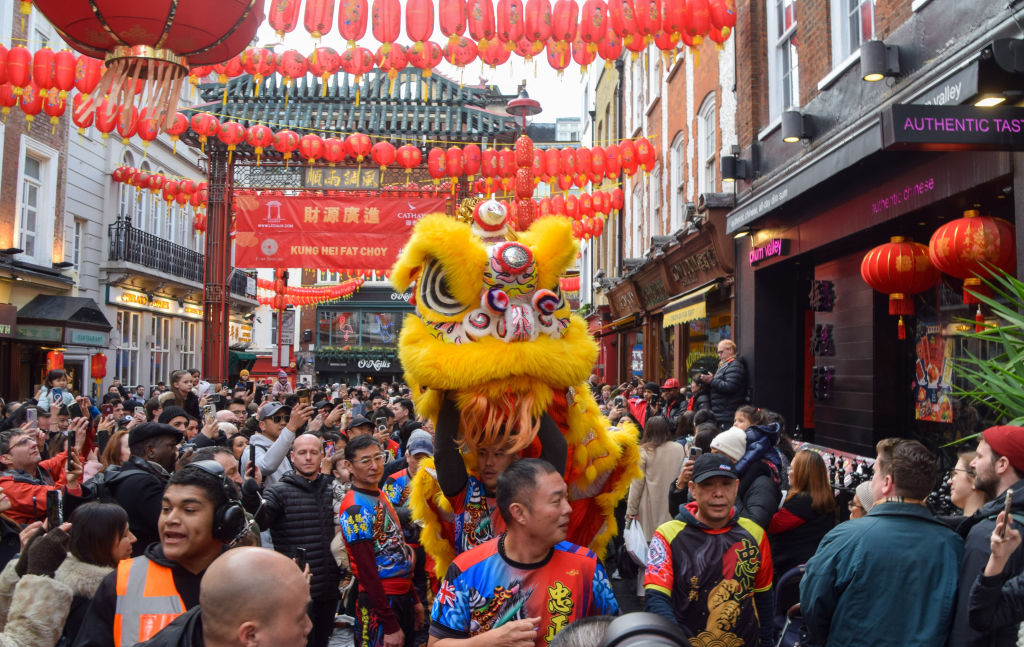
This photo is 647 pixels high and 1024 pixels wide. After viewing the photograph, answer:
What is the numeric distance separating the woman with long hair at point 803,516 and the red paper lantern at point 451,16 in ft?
19.1

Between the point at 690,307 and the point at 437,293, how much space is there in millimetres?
9667

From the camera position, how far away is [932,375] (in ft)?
27.7

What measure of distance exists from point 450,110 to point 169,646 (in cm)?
1965

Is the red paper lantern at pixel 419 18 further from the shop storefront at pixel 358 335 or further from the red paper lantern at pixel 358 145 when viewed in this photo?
the shop storefront at pixel 358 335

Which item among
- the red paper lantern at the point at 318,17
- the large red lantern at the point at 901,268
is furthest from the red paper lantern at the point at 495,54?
the large red lantern at the point at 901,268

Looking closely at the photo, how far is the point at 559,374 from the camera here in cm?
391

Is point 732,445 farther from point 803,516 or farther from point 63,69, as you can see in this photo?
point 63,69

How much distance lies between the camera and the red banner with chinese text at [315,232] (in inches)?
644

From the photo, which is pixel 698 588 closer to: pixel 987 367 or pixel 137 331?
pixel 987 367

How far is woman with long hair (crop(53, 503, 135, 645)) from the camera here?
11.2ft

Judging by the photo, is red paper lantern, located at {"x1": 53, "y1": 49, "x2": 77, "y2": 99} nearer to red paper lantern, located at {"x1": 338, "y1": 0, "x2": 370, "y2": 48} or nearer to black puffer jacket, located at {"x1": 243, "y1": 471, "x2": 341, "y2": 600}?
red paper lantern, located at {"x1": 338, "y1": 0, "x2": 370, "y2": 48}

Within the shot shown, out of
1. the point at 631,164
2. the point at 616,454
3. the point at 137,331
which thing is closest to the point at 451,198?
the point at 631,164

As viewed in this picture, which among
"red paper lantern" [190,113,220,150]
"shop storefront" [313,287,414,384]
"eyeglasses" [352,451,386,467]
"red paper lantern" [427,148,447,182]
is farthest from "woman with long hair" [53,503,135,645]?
"shop storefront" [313,287,414,384]

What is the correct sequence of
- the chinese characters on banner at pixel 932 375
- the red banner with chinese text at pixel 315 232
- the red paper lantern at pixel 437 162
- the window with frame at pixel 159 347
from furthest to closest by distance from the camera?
the window with frame at pixel 159 347, the red banner with chinese text at pixel 315 232, the red paper lantern at pixel 437 162, the chinese characters on banner at pixel 932 375
